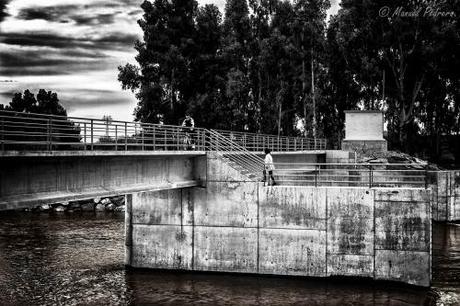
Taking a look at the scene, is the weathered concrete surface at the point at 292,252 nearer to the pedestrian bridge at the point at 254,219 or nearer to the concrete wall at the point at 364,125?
the pedestrian bridge at the point at 254,219

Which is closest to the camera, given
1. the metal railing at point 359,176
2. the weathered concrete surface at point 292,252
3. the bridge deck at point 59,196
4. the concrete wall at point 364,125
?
the bridge deck at point 59,196

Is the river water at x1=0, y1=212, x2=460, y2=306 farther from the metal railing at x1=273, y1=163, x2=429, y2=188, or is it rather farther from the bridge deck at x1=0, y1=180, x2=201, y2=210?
the bridge deck at x1=0, y1=180, x2=201, y2=210

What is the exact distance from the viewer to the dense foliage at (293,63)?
50.9 m

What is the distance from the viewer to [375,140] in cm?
4444

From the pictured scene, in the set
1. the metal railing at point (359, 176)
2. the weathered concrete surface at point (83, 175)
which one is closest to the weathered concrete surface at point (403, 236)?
the metal railing at point (359, 176)

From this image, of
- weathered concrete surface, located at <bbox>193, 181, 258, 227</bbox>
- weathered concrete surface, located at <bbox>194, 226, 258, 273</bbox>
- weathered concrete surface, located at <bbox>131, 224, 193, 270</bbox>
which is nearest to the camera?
weathered concrete surface, located at <bbox>194, 226, 258, 273</bbox>

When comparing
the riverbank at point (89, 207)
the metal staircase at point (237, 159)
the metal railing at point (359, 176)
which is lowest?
the riverbank at point (89, 207)

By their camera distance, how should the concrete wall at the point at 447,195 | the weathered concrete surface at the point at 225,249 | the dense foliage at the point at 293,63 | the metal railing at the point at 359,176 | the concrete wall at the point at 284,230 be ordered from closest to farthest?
the concrete wall at the point at 284,230
the metal railing at the point at 359,176
the weathered concrete surface at the point at 225,249
the concrete wall at the point at 447,195
the dense foliage at the point at 293,63

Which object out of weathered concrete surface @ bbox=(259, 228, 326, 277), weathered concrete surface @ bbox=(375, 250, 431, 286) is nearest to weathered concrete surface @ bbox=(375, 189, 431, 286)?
weathered concrete surface @ bbox=(375, 250, 431, 286)

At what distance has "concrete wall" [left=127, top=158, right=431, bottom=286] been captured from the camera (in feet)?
70.2

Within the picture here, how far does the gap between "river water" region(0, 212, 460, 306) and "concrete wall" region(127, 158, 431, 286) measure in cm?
65

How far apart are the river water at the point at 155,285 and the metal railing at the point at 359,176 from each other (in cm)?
416

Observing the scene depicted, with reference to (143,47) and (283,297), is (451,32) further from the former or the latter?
(283,297)

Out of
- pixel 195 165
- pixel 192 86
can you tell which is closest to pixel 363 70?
pixel 192 86
